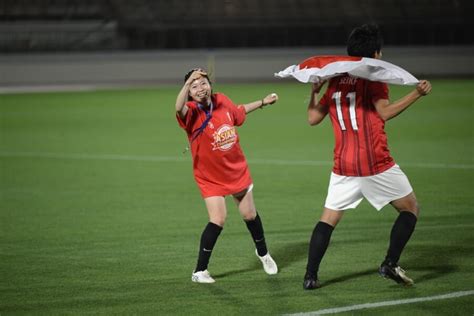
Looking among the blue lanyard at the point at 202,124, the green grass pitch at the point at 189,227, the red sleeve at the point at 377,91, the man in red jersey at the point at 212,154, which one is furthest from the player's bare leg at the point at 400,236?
the blue lanyard at the point at 202,124

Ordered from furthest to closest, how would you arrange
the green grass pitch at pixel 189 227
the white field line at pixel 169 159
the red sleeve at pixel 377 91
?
the white field line at pixel 169 159 → the green grass pitch at pixel 189 227 → the red sleeve at pixel 377 91

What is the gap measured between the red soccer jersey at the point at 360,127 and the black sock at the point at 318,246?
18.6 inches

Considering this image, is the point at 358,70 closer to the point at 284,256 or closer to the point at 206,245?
the point at 206,245

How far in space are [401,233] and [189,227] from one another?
354 centimetres

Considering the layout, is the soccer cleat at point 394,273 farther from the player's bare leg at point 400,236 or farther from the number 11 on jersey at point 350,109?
the number 11 on jersey at point 350,109

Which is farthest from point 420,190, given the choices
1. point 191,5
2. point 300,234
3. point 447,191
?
point 191,5

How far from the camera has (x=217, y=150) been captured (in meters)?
7.66

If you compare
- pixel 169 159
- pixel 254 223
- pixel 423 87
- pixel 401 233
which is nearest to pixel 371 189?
pixel 401 233

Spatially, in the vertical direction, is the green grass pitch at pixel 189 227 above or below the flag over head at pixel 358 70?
below

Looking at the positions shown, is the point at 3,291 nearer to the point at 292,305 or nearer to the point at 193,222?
the point at 292,305

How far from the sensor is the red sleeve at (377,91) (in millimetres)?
7066

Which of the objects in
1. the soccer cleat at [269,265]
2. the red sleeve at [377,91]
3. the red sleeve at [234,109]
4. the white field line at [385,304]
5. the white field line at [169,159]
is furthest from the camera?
the white field line at [169,159]

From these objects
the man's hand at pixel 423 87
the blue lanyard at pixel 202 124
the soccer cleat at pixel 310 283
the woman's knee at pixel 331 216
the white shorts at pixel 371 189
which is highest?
the man's hand at pixel 423 87

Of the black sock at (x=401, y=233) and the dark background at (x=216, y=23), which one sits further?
the dark background at (x=216, y=23)
